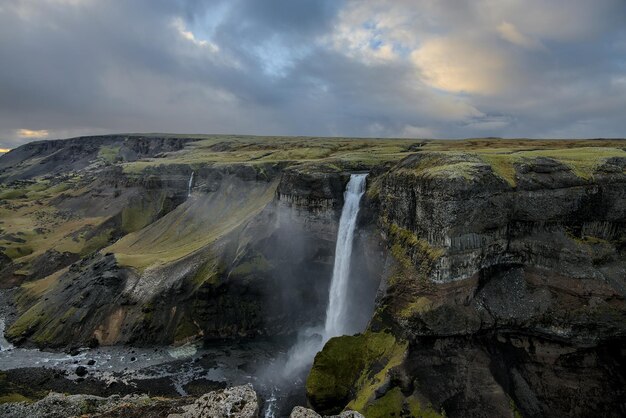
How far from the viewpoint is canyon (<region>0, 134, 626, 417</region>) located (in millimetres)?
28453

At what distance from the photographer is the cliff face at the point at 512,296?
2800cm

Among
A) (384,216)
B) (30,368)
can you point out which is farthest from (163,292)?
(384,216)

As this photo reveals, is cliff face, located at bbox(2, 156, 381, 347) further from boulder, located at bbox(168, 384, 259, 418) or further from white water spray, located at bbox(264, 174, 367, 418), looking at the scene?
boulder, located at bbox(168, 384, 259, 418)

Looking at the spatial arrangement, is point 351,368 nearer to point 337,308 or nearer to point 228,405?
point 228,405

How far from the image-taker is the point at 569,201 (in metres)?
31.4

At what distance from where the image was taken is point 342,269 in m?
45.7

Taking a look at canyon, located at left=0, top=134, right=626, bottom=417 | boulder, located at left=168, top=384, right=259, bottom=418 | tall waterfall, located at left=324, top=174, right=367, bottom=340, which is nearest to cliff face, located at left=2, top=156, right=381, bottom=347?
canyon, located at left=0, top=134, right=626, bottom=417

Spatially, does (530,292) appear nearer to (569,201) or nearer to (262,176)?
(569,201)

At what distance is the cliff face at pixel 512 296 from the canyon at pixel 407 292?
0.33 feet

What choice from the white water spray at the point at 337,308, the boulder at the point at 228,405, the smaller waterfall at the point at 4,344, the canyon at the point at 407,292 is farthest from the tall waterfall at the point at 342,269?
the smaller waterfall at the point at 4,344

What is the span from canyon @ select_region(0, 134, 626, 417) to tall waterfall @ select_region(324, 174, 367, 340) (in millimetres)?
267

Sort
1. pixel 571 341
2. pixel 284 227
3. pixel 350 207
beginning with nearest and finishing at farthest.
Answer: pixel 571 341, pixel 350 207, pixel 284 227

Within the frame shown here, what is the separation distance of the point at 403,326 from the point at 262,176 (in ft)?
169

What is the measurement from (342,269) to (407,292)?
46.9ft
